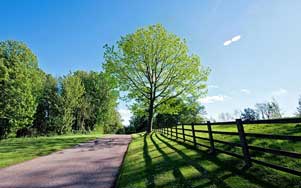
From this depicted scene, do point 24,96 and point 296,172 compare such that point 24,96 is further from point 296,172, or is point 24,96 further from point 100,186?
point 296,172

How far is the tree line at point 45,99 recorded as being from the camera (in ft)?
94.8

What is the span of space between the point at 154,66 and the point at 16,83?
2091cm

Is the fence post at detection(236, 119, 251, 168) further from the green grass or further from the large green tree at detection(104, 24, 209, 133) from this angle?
the large green tree at detection(104, 24, 209, 133)

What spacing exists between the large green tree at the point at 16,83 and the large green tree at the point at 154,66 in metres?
15.9

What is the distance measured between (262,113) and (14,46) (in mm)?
59646

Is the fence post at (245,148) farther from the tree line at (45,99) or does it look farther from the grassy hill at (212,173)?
the tree line at (45,99)

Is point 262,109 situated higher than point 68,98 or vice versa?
point 68,98

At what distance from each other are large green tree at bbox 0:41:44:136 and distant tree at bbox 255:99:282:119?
52.6 m

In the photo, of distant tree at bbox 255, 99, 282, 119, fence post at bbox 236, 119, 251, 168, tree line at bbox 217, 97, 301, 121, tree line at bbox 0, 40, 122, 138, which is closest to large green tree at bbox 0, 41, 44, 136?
tree line at bbox 0, 40, 122, 138

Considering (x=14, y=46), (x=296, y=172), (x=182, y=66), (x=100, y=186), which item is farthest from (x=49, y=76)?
(x=296, y=172)

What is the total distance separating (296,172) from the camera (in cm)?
388

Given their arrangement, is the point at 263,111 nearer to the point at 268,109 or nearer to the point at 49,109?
the point at 268,109

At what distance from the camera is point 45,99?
144ft

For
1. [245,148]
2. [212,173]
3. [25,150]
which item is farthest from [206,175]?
[25,150]
